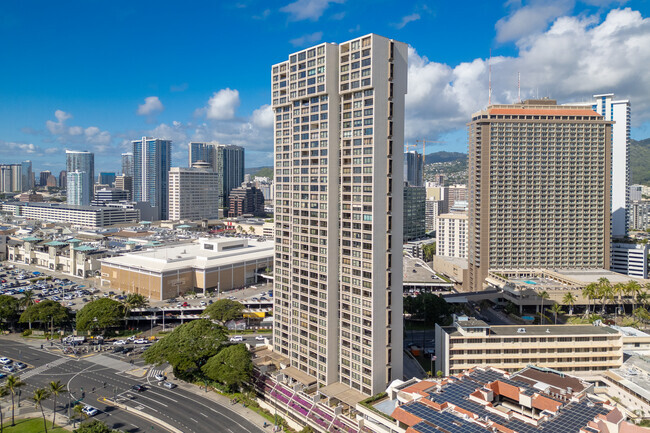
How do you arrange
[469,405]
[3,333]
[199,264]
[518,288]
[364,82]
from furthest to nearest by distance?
[199,264] < [518,288] < [3,333] < [364,82] < [469,405]

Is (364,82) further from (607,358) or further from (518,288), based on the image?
(518,288)

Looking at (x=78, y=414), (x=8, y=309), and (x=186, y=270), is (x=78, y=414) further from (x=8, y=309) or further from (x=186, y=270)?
(x=186, y=270)

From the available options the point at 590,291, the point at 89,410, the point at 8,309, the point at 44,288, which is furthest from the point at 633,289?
the point at 44,288

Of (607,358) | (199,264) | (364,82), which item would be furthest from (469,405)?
(199,264)

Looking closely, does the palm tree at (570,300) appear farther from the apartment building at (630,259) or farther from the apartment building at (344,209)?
the apartment building at (344,209)

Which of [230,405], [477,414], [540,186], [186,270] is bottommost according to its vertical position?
[230,405]
